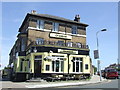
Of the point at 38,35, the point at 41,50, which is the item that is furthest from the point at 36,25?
the point at 41,50

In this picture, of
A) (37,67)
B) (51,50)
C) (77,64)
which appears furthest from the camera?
(77,64)

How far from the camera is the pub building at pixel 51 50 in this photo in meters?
25.5

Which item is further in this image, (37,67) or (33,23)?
(33,23)

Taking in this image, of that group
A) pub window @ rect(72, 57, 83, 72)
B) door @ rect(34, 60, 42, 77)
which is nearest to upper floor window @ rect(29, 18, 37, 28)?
door @ rect(34, 60, 42, 77)

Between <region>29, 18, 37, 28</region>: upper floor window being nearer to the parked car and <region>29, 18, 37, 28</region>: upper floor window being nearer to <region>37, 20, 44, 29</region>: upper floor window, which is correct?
<region>37, 20, 44, 29</region>: upper floor window

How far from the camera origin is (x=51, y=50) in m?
26.1

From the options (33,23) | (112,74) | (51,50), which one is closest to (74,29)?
(33,23)

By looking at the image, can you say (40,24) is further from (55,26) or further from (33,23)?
(55,26)

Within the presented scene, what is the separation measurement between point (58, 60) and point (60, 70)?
146 centimetres

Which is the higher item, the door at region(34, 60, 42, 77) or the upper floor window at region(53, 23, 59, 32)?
the upper floor window at region(53, 23, 59, 32)

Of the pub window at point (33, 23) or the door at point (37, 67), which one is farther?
the pub window at point (33, 23)

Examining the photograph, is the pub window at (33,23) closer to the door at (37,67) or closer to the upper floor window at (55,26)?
the upper floor window at (55,26)

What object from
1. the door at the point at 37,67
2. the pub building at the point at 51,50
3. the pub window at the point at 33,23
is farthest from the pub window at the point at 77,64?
the pub window at the point at 33,23

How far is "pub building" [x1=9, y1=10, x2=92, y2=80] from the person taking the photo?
83.8 ft
